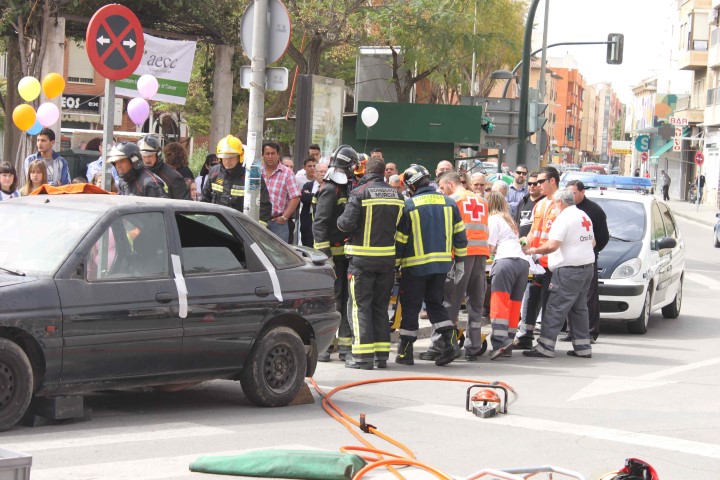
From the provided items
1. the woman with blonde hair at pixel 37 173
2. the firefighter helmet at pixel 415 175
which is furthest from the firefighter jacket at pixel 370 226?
the woman with blonde hair at pixel 37 173

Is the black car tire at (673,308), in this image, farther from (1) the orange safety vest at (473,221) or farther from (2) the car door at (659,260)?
(1) the orange safety vest at (473,221)

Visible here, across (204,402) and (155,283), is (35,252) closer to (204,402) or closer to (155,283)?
(155,283)

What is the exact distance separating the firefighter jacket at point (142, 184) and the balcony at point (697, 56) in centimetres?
6509

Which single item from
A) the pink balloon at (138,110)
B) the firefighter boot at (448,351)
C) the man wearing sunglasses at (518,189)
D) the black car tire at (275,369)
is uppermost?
the pink balloon at (138,110)

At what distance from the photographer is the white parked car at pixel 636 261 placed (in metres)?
13.7

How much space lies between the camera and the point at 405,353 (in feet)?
36.2

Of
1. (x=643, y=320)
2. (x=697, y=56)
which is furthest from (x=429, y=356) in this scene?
(x=697, y=56)

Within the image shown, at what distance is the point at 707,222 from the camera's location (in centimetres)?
4662

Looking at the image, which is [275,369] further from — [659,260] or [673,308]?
[673,308]

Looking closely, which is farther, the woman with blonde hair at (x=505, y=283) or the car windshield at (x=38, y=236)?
the woman with blonde hair at (x=505, y=283)

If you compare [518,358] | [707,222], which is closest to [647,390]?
[518,358]

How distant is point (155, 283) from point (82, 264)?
0.57m

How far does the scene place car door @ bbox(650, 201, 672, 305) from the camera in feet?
47.1

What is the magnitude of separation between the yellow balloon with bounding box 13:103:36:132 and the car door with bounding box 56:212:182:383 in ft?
23.9
